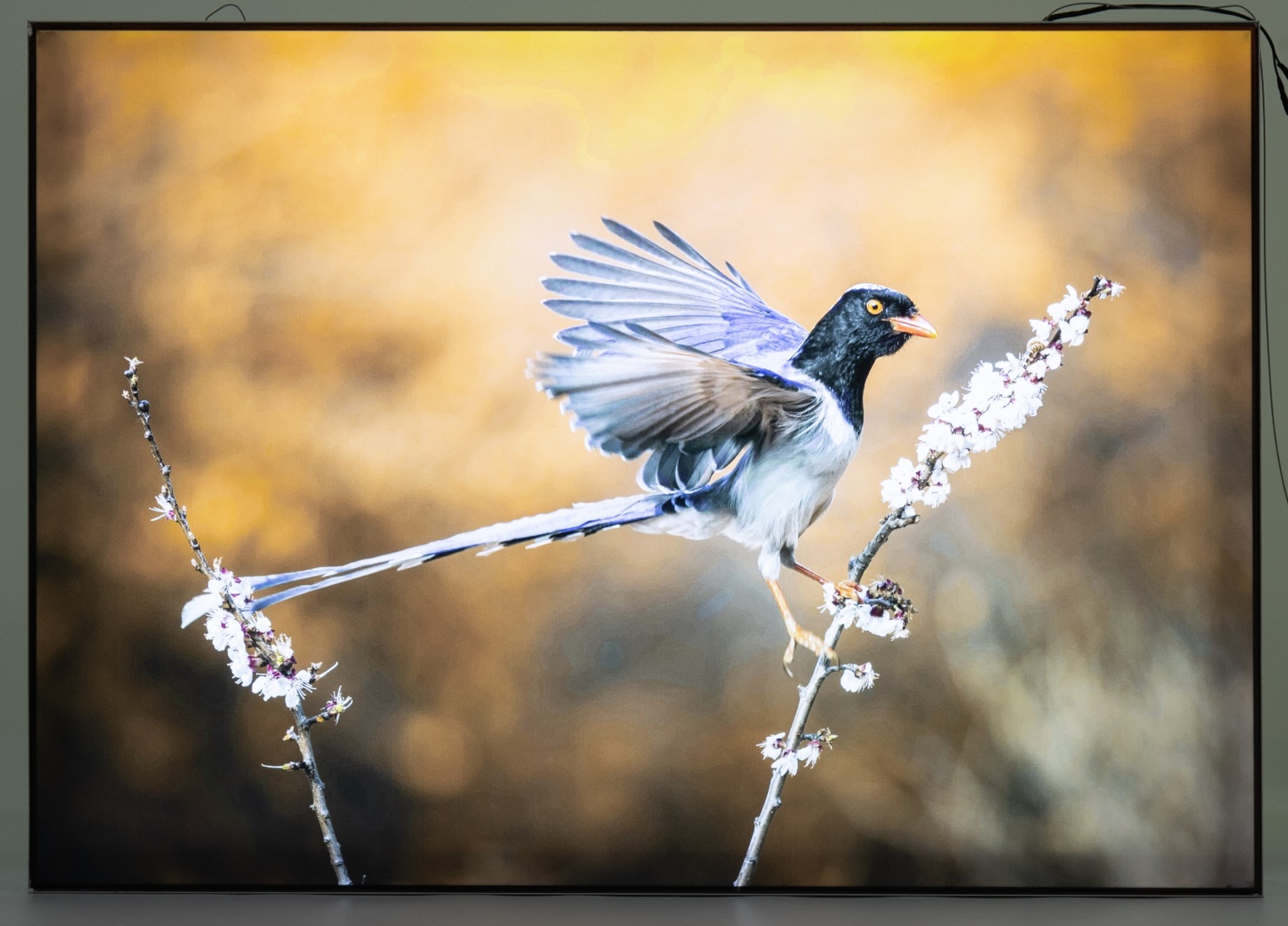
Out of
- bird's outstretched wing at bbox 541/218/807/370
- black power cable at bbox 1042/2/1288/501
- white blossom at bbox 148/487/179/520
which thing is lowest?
white blossom at bbox 148/487/179/520

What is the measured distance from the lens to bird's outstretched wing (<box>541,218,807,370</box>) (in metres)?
2.37

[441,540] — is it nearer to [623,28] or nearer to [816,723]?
[816,723]

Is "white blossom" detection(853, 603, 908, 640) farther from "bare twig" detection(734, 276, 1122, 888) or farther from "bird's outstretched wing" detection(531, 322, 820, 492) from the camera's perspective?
"bird's outstretched wing" detection(531, 322, 820, 492)

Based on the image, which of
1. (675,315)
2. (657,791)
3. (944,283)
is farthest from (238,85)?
(657,791)

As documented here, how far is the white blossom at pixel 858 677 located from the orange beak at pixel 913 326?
707 mm

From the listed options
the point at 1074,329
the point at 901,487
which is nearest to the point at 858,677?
the point at 901,487

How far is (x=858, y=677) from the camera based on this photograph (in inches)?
93.1

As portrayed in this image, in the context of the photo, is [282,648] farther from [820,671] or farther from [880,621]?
[880,621]

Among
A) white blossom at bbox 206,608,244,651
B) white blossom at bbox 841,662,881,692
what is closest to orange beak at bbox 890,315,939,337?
white blossom at bbox 841,662,881,692

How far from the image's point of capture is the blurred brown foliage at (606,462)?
2.37 meters

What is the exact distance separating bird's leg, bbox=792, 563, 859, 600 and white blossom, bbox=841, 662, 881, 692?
15cm

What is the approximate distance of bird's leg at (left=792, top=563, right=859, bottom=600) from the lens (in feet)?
7.73

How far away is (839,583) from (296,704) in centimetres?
118

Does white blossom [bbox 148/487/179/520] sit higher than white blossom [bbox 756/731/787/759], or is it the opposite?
white blossom [bbox 148/487/179/520]
